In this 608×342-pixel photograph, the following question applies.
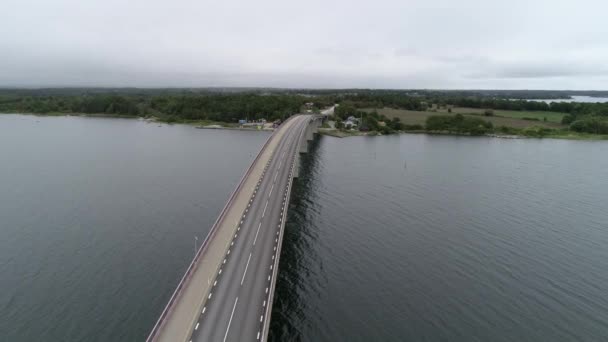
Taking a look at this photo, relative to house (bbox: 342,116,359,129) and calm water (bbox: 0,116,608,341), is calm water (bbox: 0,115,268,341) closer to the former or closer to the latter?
calm water (bbox: 0,116,608,341)

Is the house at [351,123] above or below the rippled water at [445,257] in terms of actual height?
above

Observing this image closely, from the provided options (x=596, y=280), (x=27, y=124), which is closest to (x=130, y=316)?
(x=596, y=280)

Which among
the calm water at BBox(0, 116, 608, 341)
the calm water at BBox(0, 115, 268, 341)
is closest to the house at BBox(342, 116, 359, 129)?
the calm water at BBox(0, 115, 268, 341)

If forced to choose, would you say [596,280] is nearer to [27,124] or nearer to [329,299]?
[329,299]

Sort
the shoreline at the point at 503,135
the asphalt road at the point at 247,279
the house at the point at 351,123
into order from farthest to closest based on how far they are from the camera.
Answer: the house at the point at 351,123
the shoreline at the point at 503,135
the asphalt road at the point at 247,279

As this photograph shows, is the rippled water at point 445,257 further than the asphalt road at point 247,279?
Yes

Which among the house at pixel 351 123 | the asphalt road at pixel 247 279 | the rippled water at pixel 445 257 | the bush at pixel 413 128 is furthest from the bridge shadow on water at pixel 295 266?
the bush at pixel 413 128

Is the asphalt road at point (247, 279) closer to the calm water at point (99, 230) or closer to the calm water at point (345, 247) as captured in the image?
the calm water at point (345, 247)
